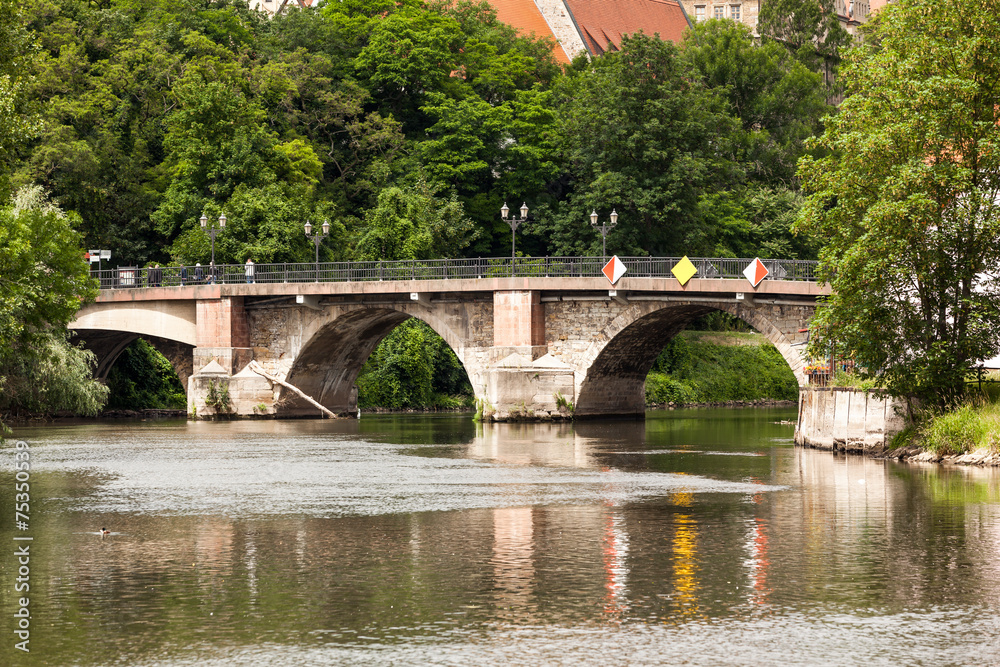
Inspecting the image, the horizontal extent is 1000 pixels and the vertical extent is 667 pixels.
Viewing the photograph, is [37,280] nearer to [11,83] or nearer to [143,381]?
[11,83]

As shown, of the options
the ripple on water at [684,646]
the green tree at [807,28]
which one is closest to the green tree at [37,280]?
the ripple on water at [684,646]

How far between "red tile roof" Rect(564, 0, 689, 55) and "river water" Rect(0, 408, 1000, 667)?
2599 inches

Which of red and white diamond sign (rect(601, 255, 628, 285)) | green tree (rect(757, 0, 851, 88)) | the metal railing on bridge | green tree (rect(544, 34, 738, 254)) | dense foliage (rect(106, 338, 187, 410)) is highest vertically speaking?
green tree (rect(757, 0, 851, 88))

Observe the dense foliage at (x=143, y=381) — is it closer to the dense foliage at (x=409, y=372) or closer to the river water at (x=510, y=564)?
the dense foliage at (x=409, y=372)

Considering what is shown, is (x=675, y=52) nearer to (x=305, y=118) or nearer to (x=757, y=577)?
(x=305, y=118)

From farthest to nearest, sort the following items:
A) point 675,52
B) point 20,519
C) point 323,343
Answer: point 675,52 < point 323,343 < point 20,519

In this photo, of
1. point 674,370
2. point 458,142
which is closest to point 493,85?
point 458,142

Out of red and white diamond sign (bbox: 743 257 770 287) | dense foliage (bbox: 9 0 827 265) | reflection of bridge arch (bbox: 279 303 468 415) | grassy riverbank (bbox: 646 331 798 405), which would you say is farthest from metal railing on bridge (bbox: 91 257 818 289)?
grassy riverbank (bbox: 646 331 798 405)

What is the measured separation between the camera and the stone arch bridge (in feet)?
137

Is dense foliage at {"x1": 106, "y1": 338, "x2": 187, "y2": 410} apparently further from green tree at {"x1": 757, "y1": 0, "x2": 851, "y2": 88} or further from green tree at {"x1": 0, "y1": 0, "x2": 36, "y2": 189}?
green tree at {"x1": 757, "y1": 0, "x2": 851, "y2": 88}

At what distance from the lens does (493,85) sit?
71250mm

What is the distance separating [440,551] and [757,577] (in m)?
3.78

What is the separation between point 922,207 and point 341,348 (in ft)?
95.6

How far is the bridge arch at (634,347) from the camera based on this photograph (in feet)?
133
